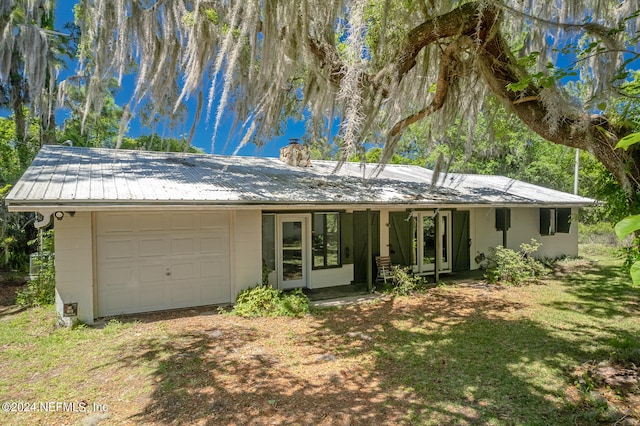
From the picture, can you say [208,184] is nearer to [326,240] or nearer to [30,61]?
[326,240]

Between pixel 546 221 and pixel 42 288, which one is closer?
pixel 42 288

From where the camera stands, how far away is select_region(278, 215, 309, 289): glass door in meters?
8.66

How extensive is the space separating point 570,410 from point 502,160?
2363cm

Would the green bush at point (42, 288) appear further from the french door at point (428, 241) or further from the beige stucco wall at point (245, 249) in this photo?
the french door at point (428, 241)

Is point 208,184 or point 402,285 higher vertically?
point 208,184

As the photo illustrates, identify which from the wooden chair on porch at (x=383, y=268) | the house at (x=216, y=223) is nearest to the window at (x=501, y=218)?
the house at (x=216, y=223)

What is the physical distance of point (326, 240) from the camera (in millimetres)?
9016

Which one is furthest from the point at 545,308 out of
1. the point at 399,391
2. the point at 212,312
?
the point at 212,312

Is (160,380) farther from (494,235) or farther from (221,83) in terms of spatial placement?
(494,235)

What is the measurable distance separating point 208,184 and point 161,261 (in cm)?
186

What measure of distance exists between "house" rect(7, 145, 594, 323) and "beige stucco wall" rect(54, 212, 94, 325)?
2 cm

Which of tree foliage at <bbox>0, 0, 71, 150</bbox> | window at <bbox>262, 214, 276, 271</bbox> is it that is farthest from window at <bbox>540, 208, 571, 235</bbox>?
tree foliage at <bbox>0, 0, 71, 150</bbox>

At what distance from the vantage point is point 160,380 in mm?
4145

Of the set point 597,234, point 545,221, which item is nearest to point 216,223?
point 545,221
